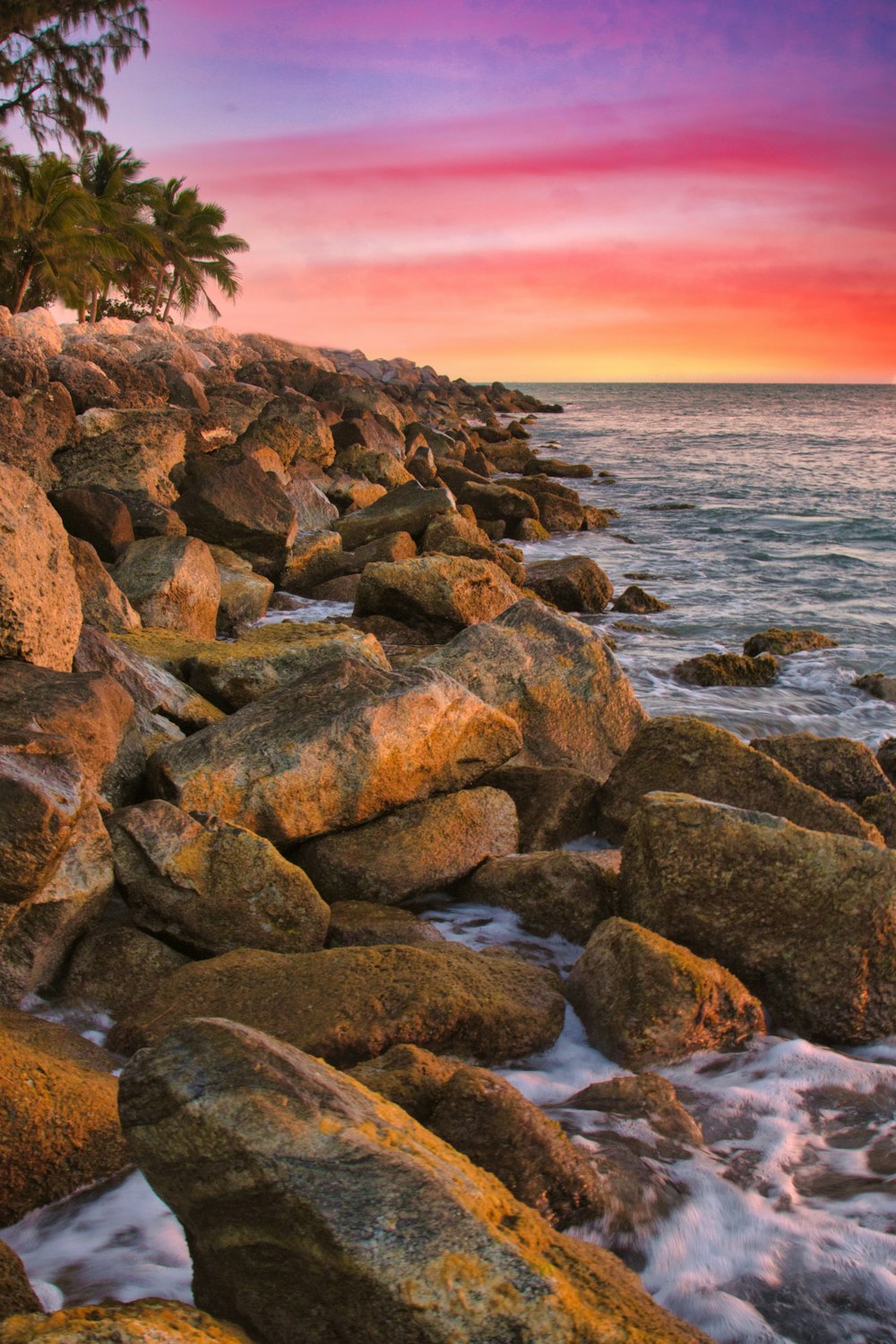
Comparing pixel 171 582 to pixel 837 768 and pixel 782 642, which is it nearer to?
pixel 837 768

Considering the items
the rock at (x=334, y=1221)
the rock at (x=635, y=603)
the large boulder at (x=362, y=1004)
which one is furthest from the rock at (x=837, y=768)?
the rock at (x=635, y=603)

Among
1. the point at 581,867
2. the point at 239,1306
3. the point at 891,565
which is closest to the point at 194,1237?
the point at 239,1306

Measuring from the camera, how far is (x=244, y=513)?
32.3 feet

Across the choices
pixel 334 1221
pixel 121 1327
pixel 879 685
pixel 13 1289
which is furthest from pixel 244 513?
pixel 121 1327

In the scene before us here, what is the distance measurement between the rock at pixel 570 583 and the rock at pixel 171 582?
4.35 meters

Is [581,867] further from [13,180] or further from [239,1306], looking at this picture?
[13,180]

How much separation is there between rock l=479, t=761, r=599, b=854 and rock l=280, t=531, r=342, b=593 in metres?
5.14

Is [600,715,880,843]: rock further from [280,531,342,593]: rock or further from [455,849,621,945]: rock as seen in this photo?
Result: [280,531,342,593]: rock

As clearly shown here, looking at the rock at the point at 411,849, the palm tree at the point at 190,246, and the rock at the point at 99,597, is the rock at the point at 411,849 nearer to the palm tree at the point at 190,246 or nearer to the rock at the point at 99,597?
the rock at the point at 99,597

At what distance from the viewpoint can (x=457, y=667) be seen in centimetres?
612

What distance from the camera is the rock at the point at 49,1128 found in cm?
262

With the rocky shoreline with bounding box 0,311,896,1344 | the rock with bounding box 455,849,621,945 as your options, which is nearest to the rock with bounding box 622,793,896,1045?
the rocky shoreline with bounding box 0,311,896,1344

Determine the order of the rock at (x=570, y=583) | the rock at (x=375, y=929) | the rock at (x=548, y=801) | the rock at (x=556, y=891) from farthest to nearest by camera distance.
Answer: the rock at (x=570, y=583) → the rock at (x=548, y=801) → the rock at (x=556, y=891) → the rock at (x=375, y=929)

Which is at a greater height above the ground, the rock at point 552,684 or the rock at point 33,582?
the rock at point 33,582
